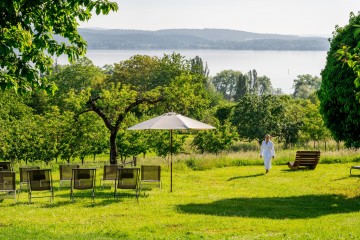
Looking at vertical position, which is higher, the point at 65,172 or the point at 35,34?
the point at 35,34

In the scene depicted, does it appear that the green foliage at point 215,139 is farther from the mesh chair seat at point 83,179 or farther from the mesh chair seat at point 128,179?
the mesh chair seat at point 83,179

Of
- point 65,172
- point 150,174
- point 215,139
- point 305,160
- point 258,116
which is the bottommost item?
point 215,139

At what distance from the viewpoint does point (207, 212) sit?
14.1m

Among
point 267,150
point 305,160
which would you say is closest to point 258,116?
point 305,160

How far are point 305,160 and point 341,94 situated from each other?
26.3 ft

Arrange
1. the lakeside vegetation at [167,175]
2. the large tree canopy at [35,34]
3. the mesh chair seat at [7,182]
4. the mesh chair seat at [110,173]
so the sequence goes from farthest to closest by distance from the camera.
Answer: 1. the mesh chair seat at [110,173]
2. the mesh chair seat at [7,182]
3. the lakeside vegetation at [167,175]
4. the large tree canopy at [35,34]

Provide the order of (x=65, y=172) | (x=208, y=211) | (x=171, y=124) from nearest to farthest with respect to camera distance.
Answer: (x=208, y=211) → (x=171, y=124) → (x=65, y=172)

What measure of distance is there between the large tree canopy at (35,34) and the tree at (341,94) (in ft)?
25.7

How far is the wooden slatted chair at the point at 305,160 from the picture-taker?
23.3m

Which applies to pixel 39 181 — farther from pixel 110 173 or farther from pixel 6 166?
pixel 6 166

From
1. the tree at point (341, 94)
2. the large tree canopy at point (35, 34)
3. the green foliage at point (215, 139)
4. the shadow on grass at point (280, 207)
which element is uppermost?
the large tree canopy at point (35, 34)

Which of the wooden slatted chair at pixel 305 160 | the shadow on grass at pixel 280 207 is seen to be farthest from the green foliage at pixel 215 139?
the shadow on grass at pixel 280 207

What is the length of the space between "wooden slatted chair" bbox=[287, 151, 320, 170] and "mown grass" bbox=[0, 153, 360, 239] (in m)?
1.63

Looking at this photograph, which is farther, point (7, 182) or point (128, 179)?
point (128, 179)
